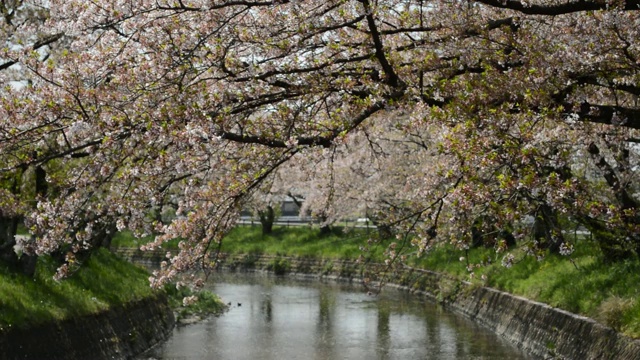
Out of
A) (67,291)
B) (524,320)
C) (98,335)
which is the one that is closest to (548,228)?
(98,335)

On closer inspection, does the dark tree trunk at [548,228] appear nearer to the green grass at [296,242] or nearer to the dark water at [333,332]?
the dark water at [333,332]

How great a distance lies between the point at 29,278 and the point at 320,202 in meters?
28.1

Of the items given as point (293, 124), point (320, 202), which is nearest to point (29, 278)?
point (293, 124)

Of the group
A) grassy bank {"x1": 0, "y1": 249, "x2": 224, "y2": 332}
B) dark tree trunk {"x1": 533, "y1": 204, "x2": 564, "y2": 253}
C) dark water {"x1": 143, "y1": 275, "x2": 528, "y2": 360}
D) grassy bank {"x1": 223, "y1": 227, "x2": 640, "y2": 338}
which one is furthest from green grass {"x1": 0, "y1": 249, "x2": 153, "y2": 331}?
dark tree trunk {"x1": 533, "y1": 204, "x2": 564, "y2": 253}

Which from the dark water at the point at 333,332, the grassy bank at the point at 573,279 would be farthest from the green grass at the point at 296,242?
the dark water at the point at 333,332

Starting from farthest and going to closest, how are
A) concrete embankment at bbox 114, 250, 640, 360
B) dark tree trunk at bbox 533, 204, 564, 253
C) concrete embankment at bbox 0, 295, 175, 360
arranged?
concrete embankment at bbox 114, 250, 640, 360 < concrete embankment at bbox 0, 295, 175, 360 < dark tree trunk at bbox 533, 204, 564, 253

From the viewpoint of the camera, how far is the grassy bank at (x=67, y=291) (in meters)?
15.1

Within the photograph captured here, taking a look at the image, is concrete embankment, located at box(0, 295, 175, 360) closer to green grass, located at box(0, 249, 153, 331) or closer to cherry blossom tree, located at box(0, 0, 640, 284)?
green grass, located at box(0, 249, 153, 331)

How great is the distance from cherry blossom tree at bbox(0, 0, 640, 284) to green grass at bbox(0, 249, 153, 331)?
14.6 ft

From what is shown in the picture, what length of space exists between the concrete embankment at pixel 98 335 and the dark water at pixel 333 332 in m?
0.59

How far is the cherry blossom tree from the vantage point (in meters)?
9.80

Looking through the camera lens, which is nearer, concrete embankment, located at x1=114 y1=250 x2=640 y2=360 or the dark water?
concrete embankment, located at x1=114 y1=250 x2=640 y2=360

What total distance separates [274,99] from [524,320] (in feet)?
44.1

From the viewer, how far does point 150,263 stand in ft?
164
